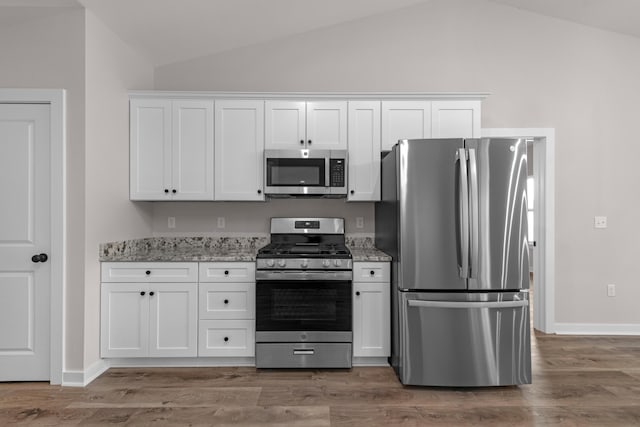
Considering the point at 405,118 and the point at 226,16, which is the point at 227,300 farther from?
the point at 226,16

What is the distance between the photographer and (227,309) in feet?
10.2

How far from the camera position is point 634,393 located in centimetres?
270

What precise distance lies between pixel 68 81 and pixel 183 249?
1694 millimetres

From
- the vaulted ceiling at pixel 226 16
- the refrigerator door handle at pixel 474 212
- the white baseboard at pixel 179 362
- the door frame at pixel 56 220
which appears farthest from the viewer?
the white baseboard at pixel 179 362

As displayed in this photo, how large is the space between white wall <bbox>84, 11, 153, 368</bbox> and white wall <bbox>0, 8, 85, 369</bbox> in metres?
0.04

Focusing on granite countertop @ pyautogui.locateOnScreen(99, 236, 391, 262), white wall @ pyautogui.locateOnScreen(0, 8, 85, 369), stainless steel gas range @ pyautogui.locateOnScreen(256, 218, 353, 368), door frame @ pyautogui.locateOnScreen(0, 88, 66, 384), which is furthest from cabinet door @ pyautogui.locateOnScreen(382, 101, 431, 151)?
door frame @ pyautogui.locateOnScreen(0, 88, 66, 384)

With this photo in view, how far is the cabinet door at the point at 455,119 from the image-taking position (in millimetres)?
3488

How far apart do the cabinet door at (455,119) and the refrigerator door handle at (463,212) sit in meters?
0.86

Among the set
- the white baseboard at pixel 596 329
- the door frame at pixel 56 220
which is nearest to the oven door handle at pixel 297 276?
the door frame at pixel 56 220

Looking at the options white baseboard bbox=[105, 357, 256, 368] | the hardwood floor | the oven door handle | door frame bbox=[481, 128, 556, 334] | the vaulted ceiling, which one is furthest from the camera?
door frame bbox=[481, 128, 556, 334]

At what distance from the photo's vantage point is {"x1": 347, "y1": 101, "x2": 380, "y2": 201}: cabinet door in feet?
11.5

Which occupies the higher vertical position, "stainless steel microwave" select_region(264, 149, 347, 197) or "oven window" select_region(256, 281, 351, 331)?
"stainless steel microwave" select_region(264, 149, 347, 197)

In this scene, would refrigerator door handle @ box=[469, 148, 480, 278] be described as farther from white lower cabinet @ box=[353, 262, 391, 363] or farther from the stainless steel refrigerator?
white lower cabinet @ box=[353, 262, 391, 363]

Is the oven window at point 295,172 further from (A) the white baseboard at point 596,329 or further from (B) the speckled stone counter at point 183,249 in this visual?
(A) the white baseboard at point 596,329
